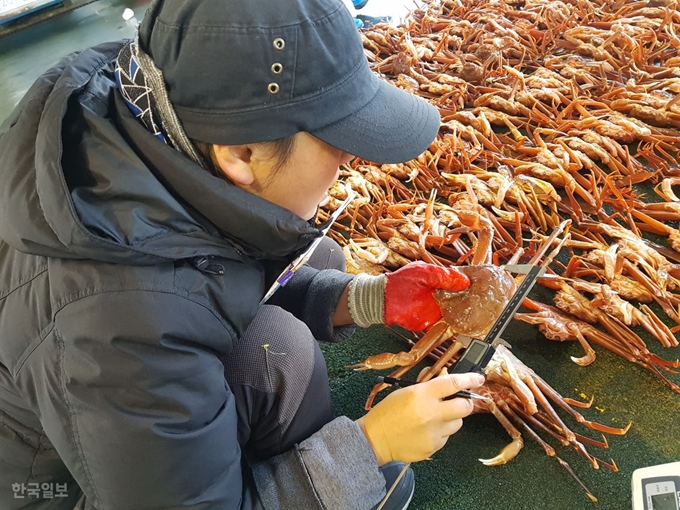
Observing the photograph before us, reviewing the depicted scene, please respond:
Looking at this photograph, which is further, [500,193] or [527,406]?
[500,193]

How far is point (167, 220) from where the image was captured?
87 cm

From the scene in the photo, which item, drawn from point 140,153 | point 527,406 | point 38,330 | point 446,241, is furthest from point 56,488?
point 446,241

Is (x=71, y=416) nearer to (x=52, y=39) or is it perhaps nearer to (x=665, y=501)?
(x=665, y=501)

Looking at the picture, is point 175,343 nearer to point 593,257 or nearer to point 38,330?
point 38,330

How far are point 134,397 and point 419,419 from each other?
572 mm

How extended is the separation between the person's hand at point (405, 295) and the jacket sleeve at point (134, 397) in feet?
1.82

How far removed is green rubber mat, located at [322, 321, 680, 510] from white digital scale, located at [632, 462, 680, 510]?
26cm

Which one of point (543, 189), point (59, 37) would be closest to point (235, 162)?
point (543, 189)

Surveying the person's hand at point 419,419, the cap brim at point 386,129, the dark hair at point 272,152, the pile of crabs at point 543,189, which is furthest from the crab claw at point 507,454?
the dark hair at point 272,152

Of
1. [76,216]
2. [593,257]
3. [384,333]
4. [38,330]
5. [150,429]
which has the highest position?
[76,216]

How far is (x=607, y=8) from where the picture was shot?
316 centimetres

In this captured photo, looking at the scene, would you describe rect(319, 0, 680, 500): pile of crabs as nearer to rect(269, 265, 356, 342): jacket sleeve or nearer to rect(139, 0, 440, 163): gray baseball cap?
rect(269, 265, 356, 342): jacket sleeve

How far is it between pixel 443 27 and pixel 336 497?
3401 millimetres

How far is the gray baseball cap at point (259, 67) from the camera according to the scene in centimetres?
77
